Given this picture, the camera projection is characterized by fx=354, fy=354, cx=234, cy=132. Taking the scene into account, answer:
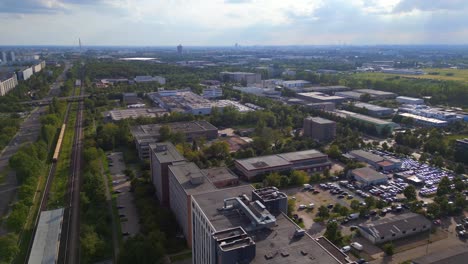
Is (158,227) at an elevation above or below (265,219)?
below

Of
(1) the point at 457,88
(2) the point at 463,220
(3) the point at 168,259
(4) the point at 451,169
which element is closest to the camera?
(3) the point at 168,259

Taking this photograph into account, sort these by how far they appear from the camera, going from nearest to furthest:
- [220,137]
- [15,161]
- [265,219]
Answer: [265,219], [15,161], [220,137]

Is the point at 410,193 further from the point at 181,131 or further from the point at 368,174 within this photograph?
the point at 181,131

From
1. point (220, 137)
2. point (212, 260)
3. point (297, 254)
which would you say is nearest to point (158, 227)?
point (212, 260)

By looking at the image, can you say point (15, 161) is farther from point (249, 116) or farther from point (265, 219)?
point (249, 116)

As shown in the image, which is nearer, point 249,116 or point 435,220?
point 435,220

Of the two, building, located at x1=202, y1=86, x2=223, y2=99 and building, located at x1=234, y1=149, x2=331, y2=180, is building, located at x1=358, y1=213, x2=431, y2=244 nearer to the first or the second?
building, located at x1=234, y1=149, x2=331, y2=180

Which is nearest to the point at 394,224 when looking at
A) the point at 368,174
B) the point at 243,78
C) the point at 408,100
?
the point at 368,174
